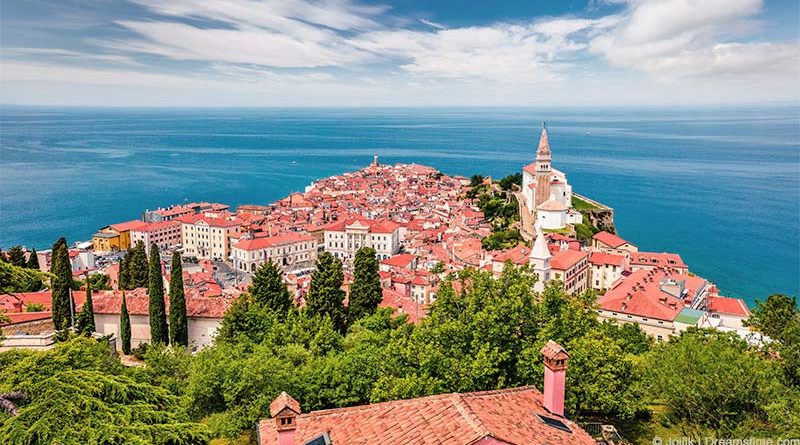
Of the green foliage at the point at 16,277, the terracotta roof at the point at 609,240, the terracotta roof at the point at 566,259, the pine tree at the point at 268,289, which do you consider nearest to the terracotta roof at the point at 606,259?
the terracotta roof at the point at 566,259

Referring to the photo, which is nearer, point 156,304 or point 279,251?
point 156,304

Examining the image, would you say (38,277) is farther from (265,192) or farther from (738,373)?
(265,192)

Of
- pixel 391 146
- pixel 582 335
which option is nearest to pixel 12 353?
pixel 582 335

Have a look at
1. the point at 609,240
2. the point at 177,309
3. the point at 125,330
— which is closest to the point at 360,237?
the point at 609,240

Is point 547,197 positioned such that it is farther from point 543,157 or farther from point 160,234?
point 160,234

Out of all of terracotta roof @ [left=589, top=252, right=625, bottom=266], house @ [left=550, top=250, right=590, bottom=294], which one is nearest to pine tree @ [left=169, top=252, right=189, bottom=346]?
house @ [left=550, top=250, right=590, bottom=294]
